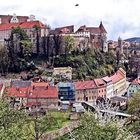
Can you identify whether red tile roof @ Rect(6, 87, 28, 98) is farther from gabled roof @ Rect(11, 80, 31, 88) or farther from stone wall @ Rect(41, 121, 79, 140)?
stone wall @ Rect(41, 121, 79, 140)

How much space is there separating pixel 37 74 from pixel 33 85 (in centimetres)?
1153

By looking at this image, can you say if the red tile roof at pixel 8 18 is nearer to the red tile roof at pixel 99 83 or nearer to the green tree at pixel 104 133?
the red tile roof at pixel 99 83

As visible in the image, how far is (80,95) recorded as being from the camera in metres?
69.8

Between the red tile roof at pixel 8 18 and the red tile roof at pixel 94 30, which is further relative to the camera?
the red tile roof at pixel 8 18

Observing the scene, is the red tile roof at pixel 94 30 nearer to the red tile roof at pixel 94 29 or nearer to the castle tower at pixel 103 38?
the red tile roof at pixel 94 29

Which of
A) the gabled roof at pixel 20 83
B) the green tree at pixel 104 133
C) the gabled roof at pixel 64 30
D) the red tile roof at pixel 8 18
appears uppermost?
the red tile roof at pixel 8 18

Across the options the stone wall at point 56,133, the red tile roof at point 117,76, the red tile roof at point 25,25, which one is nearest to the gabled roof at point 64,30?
the red tile roof at point 25,25

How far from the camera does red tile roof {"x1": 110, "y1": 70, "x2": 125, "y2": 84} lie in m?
81.4

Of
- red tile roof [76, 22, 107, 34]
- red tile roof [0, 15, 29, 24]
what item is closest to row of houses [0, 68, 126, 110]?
red tile roof [76, 22, 107, 34]

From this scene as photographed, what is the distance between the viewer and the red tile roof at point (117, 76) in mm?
81450

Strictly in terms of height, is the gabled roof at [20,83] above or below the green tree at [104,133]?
below

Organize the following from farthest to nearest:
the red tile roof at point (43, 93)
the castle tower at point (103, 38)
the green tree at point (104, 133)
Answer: the castle tower at point (103, 38) → the red tile roof at point (43, 93) → the green tree at point (104, 133)

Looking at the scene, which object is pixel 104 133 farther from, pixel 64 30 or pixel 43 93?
pixel 64 30

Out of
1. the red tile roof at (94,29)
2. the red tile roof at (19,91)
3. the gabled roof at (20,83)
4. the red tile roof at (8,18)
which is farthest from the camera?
the red tile roof at (8,18)
